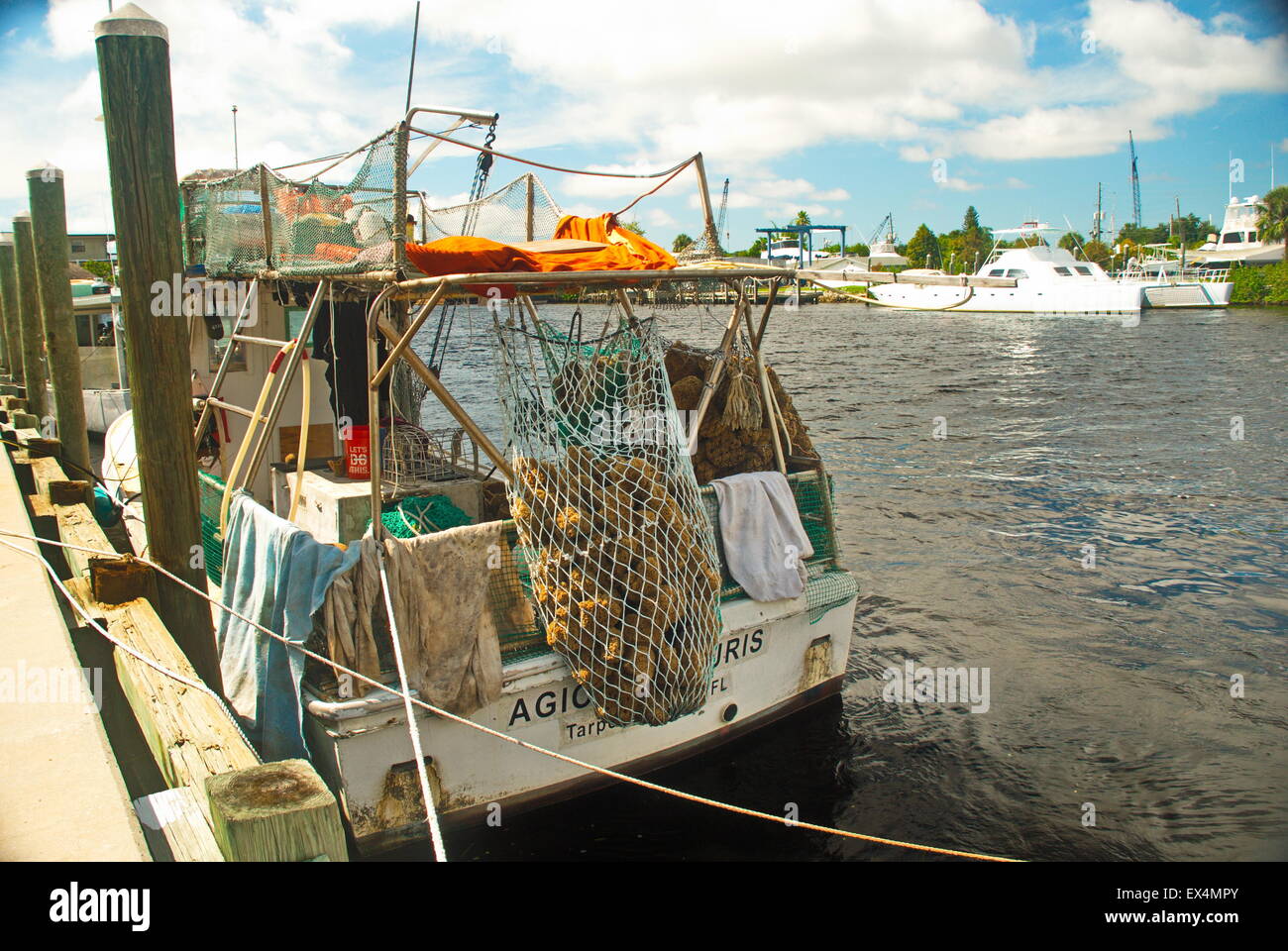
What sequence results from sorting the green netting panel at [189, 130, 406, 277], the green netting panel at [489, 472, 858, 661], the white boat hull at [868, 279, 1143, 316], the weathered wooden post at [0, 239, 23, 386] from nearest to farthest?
1. the green netting panel at [489, 472, 858, 661]
2. the green netting panel at [189, 130, 406, 277]
3. the weathered wooden post at [0, 239, 23, 386]
4. the white boat hull at [868, 279, 1143, 316]

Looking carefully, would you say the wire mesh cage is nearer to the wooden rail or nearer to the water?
the water

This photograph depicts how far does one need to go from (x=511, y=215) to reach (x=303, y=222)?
1788mm

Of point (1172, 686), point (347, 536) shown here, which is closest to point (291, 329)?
point (347, 536)

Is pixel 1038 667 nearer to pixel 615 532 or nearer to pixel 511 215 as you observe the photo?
pixel 615 532

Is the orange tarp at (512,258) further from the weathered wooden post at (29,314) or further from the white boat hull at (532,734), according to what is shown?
the weathered wooden post at (29,314)

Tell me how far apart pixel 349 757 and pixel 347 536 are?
1670 millimetres

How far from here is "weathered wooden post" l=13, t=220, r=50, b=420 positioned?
13.0 metres

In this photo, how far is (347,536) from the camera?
20.9ft

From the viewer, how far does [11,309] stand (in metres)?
17.9

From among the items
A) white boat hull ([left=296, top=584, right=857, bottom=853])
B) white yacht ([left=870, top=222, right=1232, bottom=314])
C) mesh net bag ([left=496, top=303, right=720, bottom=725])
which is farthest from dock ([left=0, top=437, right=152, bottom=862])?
A: white yacht ([left=870, top=222, right=1232, bottom=314])

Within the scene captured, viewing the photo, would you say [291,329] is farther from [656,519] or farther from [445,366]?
[445,366]

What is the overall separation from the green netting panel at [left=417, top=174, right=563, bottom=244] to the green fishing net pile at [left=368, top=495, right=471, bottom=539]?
2.53 m

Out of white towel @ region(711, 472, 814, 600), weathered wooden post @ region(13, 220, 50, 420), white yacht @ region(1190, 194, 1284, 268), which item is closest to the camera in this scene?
white towel @ region(711, 472, 814, 600)

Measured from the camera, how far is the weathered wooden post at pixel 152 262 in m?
5.16
